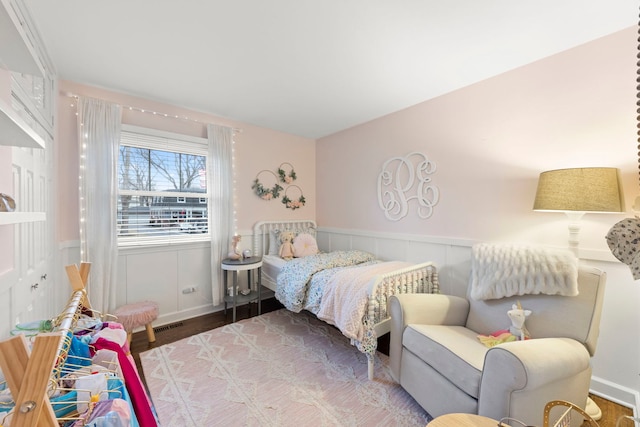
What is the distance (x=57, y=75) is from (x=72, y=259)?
1612 mm

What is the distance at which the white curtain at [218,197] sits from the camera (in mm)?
2959

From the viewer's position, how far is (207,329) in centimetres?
265

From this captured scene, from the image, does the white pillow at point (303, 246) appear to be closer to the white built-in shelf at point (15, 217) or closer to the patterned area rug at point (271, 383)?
the patterned area rug at point (271, 383)

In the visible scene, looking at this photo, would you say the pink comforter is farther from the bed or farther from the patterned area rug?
the patterned area rug

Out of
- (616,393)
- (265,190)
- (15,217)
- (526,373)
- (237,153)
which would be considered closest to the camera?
(15,217)

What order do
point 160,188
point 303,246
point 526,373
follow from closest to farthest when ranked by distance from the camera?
point 526,373
point 160,188
point 303,246

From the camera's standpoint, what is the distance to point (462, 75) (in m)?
2.13

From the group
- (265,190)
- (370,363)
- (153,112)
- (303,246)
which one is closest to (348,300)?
(370,363)

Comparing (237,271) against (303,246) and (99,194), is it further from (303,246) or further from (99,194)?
(99,194)

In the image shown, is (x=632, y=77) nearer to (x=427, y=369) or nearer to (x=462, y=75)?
(x=462, y=75)

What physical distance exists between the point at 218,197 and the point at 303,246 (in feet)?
4.01

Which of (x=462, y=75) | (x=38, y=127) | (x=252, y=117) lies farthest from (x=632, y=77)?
(x=38, y=127)

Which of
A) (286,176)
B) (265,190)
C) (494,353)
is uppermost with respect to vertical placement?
(286,176)

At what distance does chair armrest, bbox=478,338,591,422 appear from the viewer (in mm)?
1156
